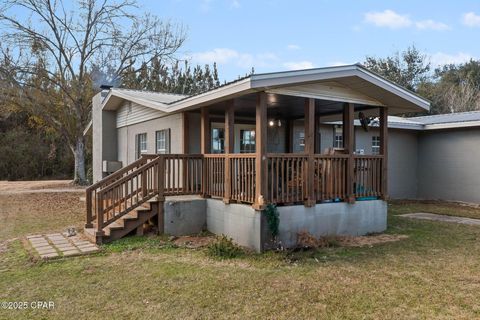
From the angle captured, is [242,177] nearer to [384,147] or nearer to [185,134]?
[185,134]

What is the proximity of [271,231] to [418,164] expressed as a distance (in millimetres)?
10963

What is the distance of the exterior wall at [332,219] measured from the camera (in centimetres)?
675

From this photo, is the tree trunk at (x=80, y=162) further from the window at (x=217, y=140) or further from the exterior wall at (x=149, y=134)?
the window at (x=217, y=140)

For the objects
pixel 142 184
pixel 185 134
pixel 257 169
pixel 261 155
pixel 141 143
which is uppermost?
pixel 185 134

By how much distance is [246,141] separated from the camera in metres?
10.4

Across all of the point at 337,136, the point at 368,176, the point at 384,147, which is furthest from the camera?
the point at 337,136

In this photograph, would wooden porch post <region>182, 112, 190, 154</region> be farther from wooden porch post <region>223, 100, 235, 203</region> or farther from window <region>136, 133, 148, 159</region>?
window <region>136, 133, 148, 159</region>

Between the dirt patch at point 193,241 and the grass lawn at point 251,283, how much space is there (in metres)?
0.31

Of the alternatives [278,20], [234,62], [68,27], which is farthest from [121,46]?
[234,62]

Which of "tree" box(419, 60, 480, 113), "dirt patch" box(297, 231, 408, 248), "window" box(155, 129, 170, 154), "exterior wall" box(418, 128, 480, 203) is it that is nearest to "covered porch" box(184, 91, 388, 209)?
"dirt patch" box(297, 231, 408, 248)

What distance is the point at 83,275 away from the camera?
5.09 metres

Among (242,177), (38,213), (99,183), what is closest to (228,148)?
(242,177)

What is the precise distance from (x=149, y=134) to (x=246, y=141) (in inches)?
111

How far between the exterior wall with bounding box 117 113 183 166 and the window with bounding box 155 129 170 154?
13cm
